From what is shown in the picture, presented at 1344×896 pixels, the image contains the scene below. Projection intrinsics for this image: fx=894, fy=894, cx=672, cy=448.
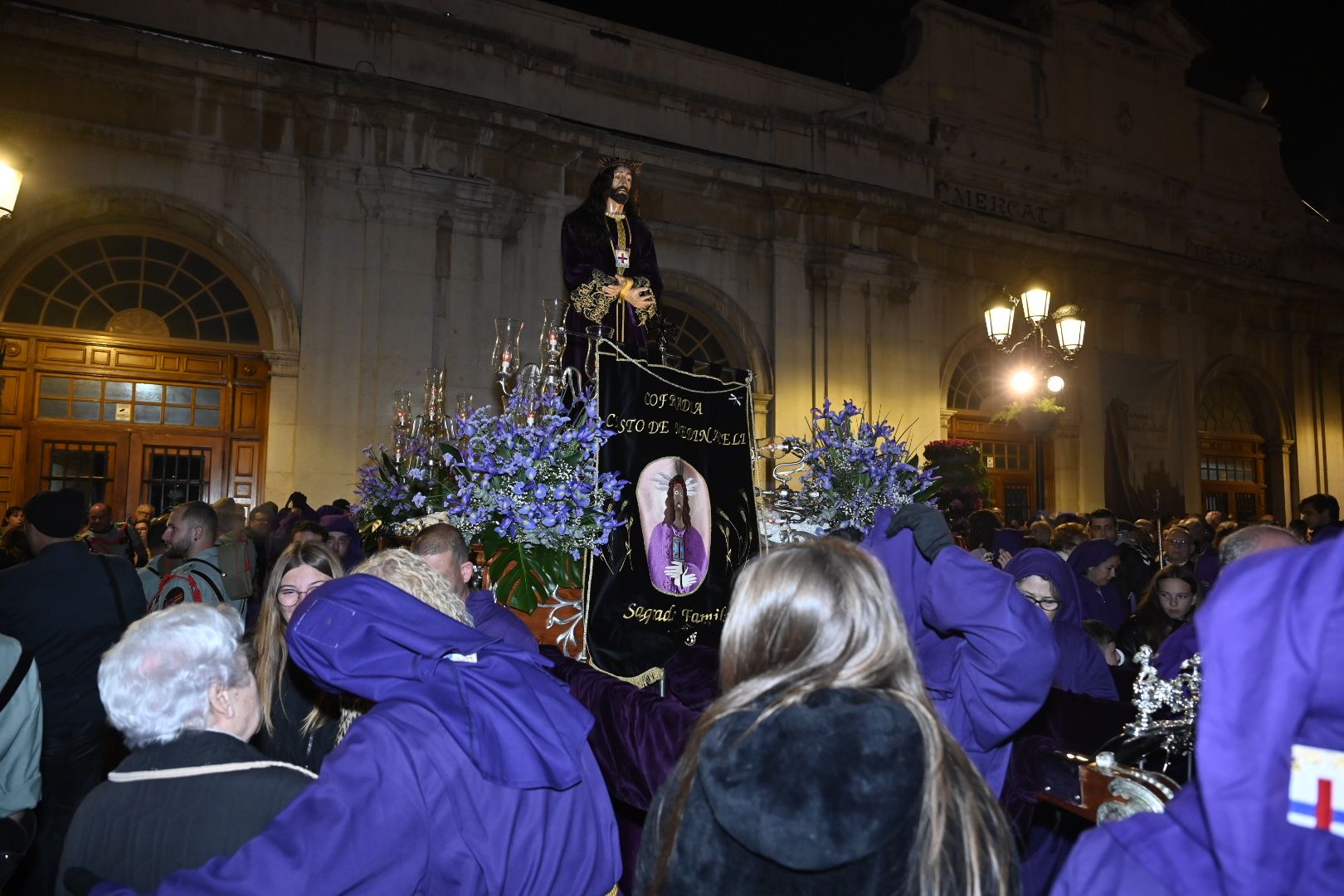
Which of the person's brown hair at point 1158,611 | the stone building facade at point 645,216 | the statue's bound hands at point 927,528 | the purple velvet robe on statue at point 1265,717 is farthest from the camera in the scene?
the stone building facade at point 645,216

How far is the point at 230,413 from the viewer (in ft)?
38.0

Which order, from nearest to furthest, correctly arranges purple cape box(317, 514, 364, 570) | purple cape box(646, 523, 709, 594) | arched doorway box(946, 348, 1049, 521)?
1. purple cape box(646, 523, 709, 594)
2. purple cape box(317, 514, 364, 570)
3. arched doorway box(946, 348, 1049, 521)

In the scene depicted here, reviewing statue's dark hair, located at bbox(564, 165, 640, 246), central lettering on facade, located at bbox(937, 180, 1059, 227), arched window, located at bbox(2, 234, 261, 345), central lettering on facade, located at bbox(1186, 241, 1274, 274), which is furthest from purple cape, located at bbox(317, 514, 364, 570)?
central lettering on facade, located at bbox(1186, 241, 1274, 274)

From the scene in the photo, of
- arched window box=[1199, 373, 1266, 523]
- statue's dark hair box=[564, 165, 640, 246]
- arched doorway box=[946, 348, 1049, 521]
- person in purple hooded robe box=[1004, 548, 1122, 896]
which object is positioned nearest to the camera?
person in purple hooded robe box=[1004, 548, 1122, 896]

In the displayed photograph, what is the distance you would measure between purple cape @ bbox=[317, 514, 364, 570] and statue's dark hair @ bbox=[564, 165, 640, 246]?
2.95 meters

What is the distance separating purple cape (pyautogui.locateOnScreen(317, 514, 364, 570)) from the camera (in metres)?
6.81

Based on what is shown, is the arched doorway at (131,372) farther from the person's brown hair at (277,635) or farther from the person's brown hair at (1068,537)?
the person's brown hair at (1068,537)

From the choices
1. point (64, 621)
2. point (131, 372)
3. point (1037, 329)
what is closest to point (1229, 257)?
point (1037, 329)

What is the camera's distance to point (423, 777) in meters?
1.84

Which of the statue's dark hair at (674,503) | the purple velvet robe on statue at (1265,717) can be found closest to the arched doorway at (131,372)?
the statue's dark hair at (674,503)

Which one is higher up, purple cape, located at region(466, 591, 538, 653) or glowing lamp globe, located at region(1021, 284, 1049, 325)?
glowing lamp globe, located at region(1021, 284, 1049, 325)

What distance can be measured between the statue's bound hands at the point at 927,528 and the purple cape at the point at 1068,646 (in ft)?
6.34

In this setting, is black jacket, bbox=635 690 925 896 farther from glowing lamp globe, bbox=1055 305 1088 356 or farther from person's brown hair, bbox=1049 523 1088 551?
glowing lamp globe, bbox=1055 305 1088 356

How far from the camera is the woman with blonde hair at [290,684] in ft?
10.6
